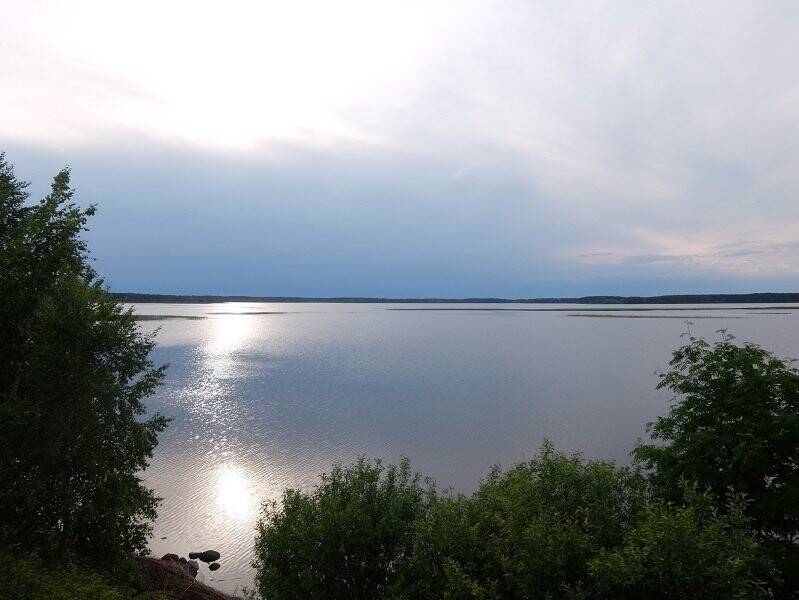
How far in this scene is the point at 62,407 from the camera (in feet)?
62.4

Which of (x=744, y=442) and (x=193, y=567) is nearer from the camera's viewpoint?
(x=744, y=442)

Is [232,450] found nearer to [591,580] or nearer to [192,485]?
[192,485]

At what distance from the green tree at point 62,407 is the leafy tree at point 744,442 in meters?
20.6

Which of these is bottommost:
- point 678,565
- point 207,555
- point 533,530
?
point 207,555

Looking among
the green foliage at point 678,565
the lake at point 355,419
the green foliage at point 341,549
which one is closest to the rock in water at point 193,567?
the lake at point 355,419

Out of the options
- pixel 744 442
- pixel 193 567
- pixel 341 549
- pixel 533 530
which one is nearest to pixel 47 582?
pixel 193 567

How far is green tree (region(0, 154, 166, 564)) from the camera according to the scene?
60.2ft

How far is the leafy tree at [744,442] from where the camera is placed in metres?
15.6

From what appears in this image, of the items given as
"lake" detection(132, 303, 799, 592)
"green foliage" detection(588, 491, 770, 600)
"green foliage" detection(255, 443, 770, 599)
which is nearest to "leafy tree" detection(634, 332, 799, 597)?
"green foliage" detection(255, 443, 770, 599)

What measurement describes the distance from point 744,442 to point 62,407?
24294mm

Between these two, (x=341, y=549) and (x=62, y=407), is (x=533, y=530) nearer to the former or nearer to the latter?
(x=341, y=549)

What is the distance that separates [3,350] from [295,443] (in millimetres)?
23169

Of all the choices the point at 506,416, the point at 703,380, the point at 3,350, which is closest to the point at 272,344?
the point at 506,416

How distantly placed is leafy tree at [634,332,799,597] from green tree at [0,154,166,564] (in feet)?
67.7
